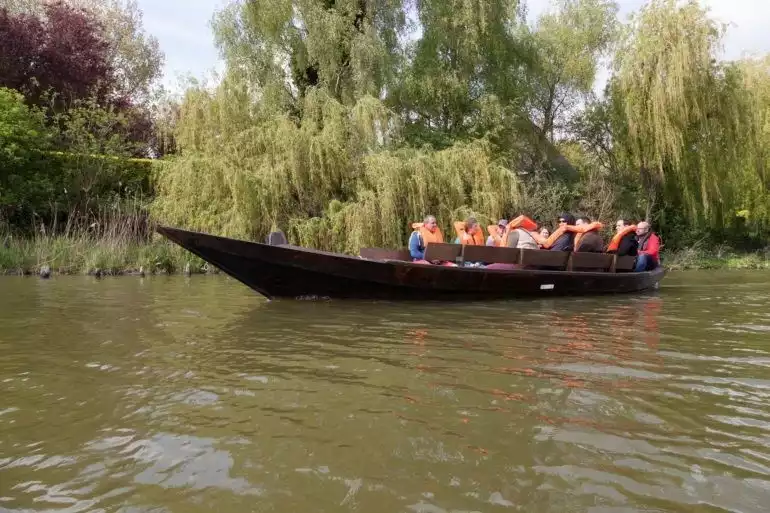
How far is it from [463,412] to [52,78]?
2008 cm

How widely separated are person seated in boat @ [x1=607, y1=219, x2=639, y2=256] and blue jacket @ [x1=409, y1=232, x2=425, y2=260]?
355 cm

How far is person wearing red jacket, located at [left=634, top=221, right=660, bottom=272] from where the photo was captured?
1145cm

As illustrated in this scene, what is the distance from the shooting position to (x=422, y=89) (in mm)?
15945

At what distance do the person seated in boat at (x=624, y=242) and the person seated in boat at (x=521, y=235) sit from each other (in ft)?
5.42

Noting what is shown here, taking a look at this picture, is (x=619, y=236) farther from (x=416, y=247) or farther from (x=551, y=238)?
(x=416, y=247)

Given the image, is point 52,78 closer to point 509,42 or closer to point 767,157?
point 509,42

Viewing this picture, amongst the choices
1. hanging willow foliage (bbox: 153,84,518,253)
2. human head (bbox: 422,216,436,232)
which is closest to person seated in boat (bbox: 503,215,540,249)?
human head (bbox: 422,216,436,232)

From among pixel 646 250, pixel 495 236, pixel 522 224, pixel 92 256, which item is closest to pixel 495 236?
pixel 495 236

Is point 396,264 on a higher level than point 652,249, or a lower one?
lower

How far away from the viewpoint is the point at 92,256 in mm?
13078

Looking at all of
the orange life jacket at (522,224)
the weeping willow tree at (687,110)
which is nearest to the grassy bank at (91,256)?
the orange life jacket at (522,224)

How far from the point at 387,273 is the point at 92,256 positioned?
26.0ft

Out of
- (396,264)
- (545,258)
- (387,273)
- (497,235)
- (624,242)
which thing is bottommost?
(387,273)

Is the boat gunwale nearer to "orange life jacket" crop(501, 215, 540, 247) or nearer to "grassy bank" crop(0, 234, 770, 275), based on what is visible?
Answer: "orange life jacket" crop(501, 215, 540, 247)
